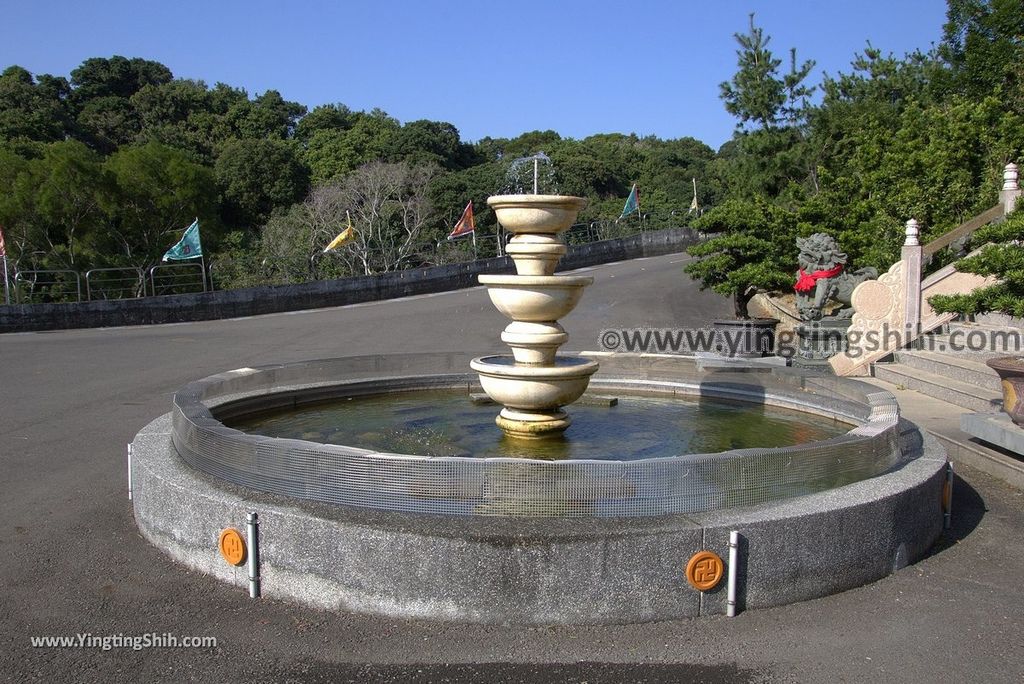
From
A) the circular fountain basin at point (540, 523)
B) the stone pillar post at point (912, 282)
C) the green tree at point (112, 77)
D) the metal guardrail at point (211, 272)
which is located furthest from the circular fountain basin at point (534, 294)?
the green tree at point (112, 77)

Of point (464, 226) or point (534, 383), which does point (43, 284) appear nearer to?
point (464, 226)

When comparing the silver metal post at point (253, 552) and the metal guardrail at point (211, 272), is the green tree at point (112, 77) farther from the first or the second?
the silver metal post at point (253, 552)

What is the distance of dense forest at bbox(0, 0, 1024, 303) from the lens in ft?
58.0

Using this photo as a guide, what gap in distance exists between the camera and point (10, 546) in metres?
5.86

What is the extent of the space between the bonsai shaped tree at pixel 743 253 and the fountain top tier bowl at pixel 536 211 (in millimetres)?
10556

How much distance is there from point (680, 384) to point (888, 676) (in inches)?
225

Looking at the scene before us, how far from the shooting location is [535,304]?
6746mm

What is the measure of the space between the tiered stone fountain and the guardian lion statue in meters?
8.44

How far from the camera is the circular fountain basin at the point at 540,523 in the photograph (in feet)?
15.0

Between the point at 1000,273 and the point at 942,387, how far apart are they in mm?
3776

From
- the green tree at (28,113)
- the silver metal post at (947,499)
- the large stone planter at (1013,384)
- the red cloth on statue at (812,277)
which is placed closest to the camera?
the silver metal post at (947,499)

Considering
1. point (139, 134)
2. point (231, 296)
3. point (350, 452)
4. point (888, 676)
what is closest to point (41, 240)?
point (231, 296)

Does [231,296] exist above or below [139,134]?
A: below

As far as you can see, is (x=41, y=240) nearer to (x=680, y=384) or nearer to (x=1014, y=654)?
(x=680, y=384)
